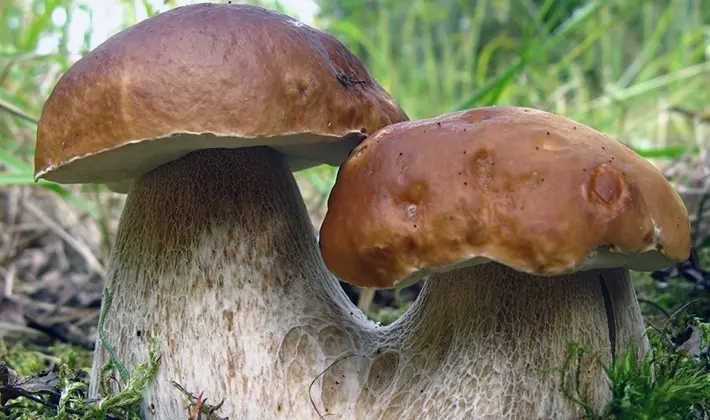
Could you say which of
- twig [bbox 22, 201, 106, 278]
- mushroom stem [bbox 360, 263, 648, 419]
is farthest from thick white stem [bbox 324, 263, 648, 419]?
twig [bbox 22, 201, 106, 278]

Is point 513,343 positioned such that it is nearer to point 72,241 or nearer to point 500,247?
point 500,247

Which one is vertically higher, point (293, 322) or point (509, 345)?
point (293, 322)

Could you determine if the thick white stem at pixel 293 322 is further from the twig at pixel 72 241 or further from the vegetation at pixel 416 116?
the twig at pixel 72 241

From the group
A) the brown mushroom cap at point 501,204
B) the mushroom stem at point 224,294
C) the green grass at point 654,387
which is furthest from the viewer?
the mushroom stem at point 224,294

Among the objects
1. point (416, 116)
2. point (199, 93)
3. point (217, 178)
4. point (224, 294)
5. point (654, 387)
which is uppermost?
point (416, 116)

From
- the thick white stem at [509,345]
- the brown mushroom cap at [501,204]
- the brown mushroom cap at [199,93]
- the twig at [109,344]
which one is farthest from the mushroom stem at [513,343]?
the twig at [109,344]

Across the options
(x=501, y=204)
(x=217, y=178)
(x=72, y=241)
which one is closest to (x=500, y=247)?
(x=501, y=204)

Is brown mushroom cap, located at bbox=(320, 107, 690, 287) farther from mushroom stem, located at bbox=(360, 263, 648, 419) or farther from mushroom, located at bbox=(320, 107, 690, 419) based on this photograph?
mushroom stem, located at bbox=(360, 263, 648, 419)
